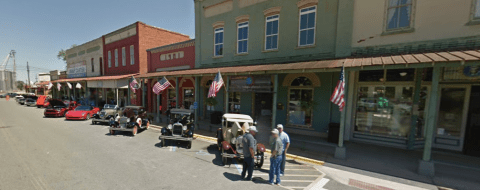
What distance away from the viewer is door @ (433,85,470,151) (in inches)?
298

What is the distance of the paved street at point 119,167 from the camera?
16.3 ft

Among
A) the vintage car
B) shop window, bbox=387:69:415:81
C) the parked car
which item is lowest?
the parked car

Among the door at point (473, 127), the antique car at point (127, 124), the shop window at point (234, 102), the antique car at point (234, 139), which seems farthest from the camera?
the shop window at point (234, 102)

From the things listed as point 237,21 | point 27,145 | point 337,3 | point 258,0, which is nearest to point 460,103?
point 337,3

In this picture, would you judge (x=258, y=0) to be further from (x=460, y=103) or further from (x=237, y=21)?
(x=460, y=103)

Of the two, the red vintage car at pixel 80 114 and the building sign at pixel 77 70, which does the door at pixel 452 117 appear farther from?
the building sign at pixel 77 70

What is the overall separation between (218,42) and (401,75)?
11.3 m

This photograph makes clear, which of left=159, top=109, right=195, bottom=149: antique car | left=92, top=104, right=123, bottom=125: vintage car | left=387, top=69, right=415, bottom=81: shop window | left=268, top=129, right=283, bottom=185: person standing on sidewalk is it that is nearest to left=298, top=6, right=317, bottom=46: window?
left=387, top=69, right=415, bottom=81: shop window

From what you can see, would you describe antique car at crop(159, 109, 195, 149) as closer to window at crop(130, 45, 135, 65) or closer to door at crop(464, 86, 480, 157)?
door at crop(464, 86, 480, 157)

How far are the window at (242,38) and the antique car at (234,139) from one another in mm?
6391

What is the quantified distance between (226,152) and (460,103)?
1031 centimetres

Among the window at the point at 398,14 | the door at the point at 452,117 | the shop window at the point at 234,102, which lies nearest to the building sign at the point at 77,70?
the shop window at the point at 234,102

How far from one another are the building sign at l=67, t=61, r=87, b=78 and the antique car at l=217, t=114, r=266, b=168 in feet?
109

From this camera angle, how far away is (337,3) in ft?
29.8
